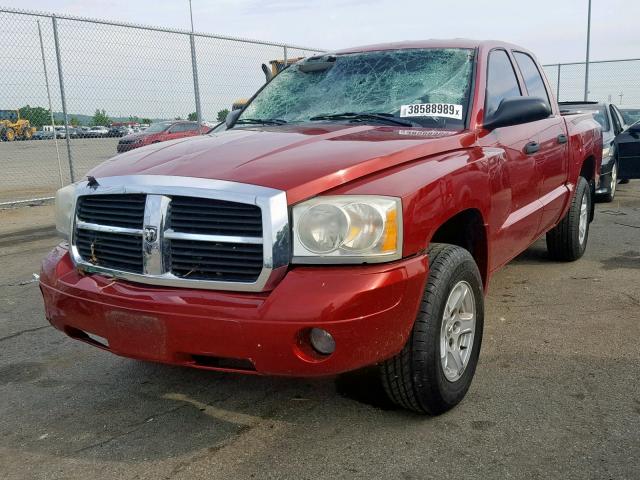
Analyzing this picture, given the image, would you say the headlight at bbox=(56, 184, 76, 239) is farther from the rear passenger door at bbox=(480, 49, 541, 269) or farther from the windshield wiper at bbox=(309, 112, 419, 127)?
the rear passenger door at bbox=(480, 49, 541, 269)

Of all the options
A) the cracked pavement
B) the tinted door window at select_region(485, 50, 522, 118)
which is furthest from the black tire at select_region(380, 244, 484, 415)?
the tinted door window at select_region(485, 50, 522, 118)

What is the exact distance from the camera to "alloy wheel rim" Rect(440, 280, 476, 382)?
2836mm

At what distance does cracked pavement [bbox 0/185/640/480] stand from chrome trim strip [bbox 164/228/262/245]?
907 millimetres

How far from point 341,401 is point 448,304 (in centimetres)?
72

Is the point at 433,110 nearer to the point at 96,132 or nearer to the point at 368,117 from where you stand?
the point at 368,117

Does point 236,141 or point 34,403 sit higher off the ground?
point 236,141

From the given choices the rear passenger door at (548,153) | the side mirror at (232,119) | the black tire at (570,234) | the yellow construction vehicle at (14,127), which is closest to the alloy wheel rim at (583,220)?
the black tire at (570,234)

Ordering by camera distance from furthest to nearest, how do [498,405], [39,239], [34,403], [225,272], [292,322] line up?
[39,239] → [34,403] → [498,405] → [225,272] → [292,322]

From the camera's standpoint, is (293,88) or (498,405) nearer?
(498,405)

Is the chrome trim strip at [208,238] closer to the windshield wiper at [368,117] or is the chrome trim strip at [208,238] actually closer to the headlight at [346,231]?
the headlight at [346,231]

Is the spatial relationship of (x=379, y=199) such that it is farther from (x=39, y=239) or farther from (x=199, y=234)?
(x=39, y=239)

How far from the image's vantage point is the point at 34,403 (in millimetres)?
3154

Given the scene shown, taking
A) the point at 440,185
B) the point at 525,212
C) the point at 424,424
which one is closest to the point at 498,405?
the point at 424,424

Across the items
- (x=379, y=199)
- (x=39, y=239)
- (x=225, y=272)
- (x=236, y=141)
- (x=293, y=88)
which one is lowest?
(x=39, y=239)
